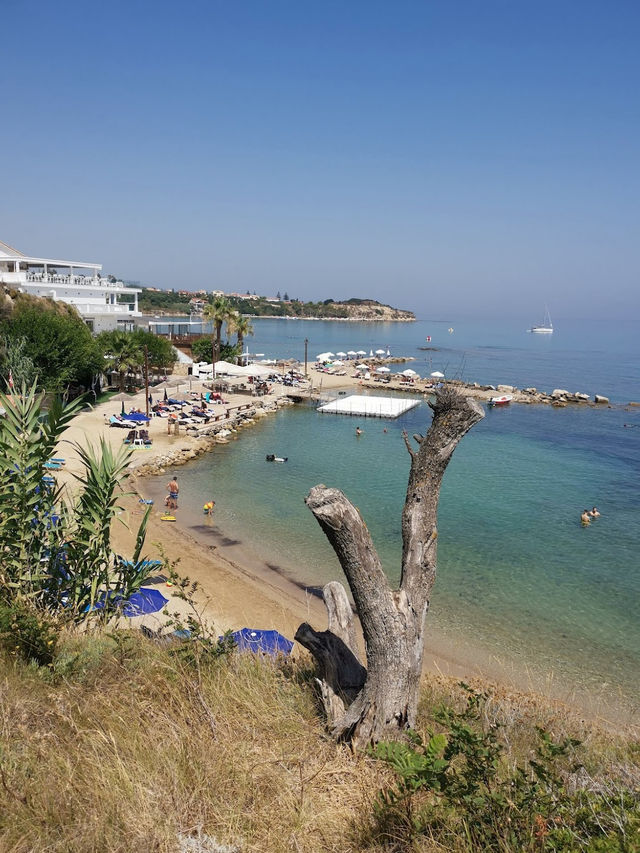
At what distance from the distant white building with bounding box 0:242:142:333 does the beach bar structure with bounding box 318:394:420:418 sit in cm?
1725

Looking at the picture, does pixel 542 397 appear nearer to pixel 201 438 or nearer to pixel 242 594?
pixel 201 438

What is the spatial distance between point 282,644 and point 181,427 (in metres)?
23.2

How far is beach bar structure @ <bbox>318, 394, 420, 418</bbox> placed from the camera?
4094 centimetres

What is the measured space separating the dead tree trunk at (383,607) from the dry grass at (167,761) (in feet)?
0.90

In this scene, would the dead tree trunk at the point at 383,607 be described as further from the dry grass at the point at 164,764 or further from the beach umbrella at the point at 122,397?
the beach umbrella at the point at 122,397

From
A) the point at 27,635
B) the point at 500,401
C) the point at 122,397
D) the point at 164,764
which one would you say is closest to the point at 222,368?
the point at 122,397

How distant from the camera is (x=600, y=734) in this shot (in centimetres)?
571

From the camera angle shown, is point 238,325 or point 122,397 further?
point 238,325

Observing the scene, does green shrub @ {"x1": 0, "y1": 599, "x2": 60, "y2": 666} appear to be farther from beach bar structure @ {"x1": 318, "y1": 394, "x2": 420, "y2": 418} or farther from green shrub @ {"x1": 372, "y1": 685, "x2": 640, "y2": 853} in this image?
beach bar structure @ {"x1": 318, "y1": 394, "x2": 420, "y2": 418}

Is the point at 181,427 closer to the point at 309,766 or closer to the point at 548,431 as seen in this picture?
the point at 548,431

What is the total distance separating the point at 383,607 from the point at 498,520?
59.5ft

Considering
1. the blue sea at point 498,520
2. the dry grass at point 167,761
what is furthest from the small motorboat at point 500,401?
the dry grass at point 167,761

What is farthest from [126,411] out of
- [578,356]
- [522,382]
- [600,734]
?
[578,356]

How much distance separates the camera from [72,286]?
40531 millimetres
